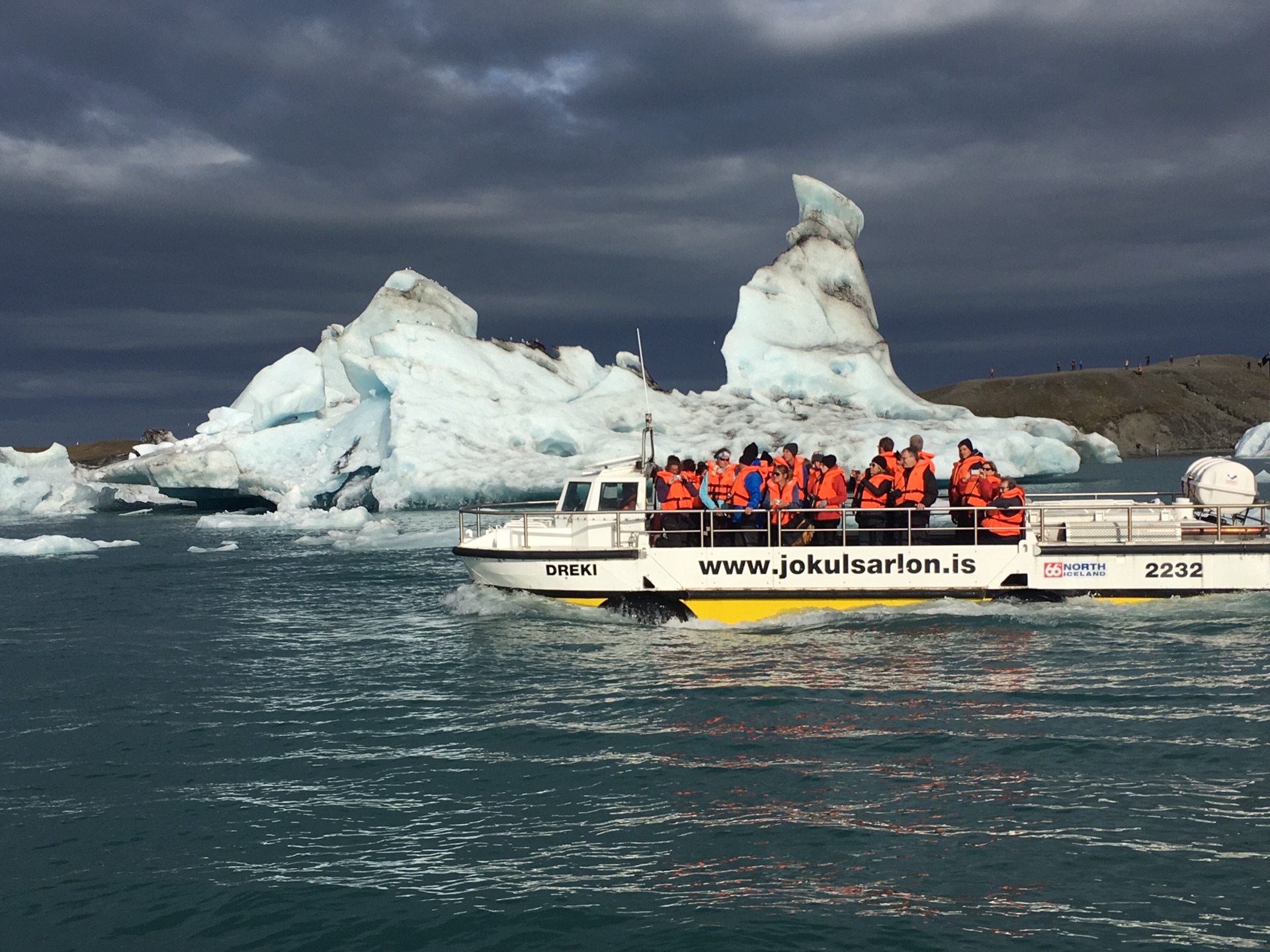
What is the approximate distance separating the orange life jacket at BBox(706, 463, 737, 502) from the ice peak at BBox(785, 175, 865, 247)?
134ft

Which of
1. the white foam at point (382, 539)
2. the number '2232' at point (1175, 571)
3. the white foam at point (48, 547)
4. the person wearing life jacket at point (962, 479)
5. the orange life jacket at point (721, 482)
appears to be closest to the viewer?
the number '2232' at point (1175, 571)

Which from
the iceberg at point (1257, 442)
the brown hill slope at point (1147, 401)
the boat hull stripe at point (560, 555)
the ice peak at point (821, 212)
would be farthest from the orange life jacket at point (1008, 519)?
the brown hill slope at point (1147, 401)

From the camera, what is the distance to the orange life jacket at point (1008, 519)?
15609mm

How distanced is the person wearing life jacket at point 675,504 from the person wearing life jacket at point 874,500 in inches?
98.1

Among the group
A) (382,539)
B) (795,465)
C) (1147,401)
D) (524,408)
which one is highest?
(1147,401)

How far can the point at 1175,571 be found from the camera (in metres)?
15.7

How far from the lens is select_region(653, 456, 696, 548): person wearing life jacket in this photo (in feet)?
53.1

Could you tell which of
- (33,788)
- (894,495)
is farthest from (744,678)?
(33,788)

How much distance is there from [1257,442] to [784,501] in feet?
281

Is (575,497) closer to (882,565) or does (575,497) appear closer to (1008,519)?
(882,565)

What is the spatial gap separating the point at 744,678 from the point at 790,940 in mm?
6348

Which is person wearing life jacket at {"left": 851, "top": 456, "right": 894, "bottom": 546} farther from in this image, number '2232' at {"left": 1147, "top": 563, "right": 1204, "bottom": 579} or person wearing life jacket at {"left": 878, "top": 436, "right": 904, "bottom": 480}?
number '2232' at {"left": 1147, "top": 563, "right": 1204, "bottom": 579}

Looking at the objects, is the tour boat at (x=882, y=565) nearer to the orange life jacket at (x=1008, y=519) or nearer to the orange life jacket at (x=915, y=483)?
the orange life jacket at (x=1008, y=519)

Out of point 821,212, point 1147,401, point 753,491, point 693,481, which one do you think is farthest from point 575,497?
point 1147,401
